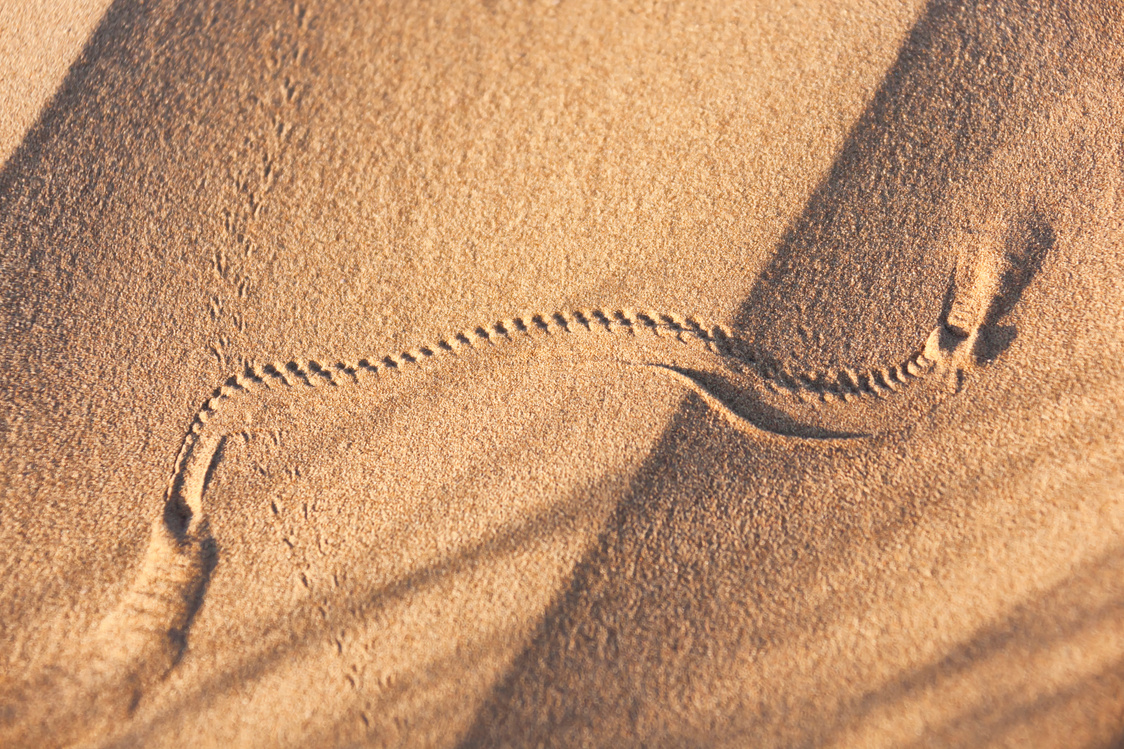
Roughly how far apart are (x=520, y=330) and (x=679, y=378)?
0.41m

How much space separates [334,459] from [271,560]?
275 mm

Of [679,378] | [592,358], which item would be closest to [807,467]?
[679,378]

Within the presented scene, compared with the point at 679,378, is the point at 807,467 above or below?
below

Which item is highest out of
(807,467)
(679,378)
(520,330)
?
(520,330)

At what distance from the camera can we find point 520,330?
1.57 metres

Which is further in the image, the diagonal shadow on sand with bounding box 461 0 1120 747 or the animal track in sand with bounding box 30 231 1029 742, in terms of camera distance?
the animal track in sand with bounding box 30 231 1029 742

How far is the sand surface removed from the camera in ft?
4.79

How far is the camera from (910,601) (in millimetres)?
1430

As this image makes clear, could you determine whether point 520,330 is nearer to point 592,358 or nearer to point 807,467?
point 592,358

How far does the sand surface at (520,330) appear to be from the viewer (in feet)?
4.79

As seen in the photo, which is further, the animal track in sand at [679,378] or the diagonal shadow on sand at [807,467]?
the animal track in sand at [679,378]

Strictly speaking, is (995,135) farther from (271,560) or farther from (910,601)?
(271,560)

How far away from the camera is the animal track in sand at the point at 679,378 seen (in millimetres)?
1515

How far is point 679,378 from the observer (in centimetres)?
154
